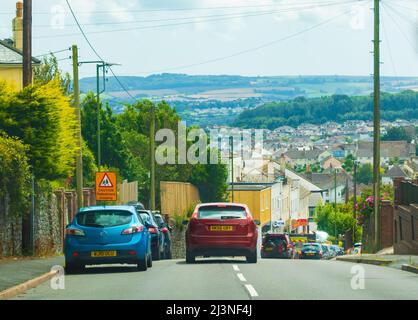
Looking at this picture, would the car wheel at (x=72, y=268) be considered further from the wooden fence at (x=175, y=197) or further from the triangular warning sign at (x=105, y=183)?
the wooden fence at (x=175, y=197)

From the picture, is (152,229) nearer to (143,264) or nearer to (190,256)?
(190,256)

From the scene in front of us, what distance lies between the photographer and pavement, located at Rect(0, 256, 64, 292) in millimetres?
19983

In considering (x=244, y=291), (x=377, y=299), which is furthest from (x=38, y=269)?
(x=377, y=299)

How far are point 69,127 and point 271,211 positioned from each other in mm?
76771

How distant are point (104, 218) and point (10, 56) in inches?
1205

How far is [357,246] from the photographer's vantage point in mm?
73438

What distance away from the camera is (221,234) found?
2831cm

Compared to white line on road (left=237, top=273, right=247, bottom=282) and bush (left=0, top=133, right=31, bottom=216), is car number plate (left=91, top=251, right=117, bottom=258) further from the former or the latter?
bush (left=0, top=133, right=31, bottom=216)

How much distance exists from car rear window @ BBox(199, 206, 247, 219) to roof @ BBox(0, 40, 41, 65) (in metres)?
25.5

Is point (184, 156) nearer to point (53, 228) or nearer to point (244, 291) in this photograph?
point (53, 228)

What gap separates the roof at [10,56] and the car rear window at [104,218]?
1156 inches

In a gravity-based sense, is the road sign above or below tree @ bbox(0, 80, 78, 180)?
below

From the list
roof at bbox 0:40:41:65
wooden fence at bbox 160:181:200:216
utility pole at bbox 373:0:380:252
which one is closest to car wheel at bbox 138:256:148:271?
utility pole at bbox 373:0:380:252

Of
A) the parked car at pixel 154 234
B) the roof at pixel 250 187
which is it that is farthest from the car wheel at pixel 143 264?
the roof at pixel 250 187
